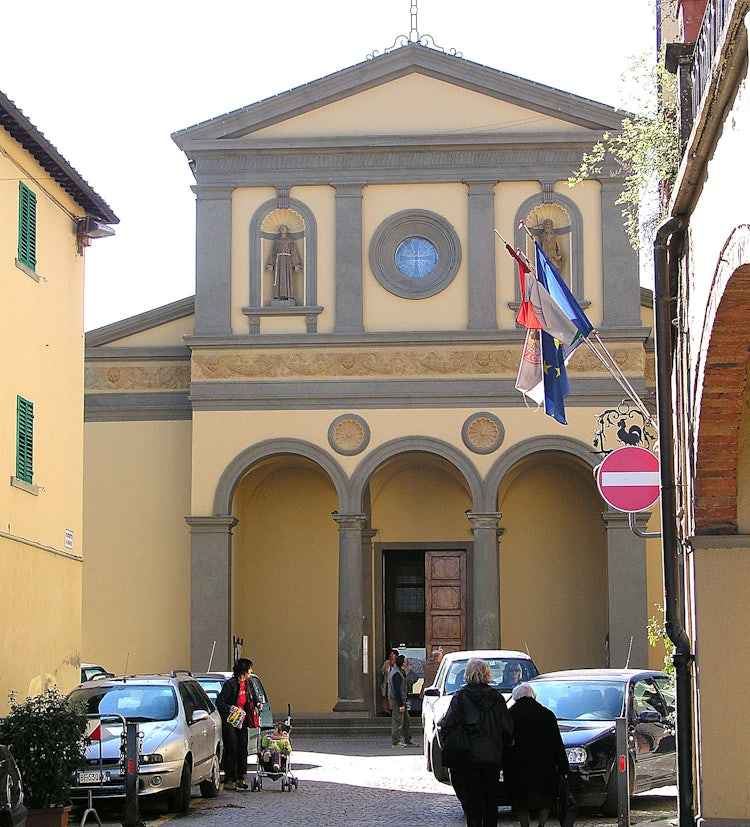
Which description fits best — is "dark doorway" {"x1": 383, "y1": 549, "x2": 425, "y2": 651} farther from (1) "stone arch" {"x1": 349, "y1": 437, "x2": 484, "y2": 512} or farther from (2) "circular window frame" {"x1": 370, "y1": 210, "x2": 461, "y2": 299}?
(2) "circular window frame" {"x1": 370, "y1": 210, "x2": 461, "y2": 299}

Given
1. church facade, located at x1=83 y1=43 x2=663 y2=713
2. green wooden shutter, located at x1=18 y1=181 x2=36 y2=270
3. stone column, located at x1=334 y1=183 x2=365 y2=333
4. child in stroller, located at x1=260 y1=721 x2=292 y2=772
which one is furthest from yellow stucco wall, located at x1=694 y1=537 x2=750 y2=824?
stone column, located at x1=334 y1=183 x2=365 y2=333

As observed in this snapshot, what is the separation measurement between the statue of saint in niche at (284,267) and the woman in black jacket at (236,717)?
13.0 meters

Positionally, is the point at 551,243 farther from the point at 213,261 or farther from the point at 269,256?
the point at 213,261

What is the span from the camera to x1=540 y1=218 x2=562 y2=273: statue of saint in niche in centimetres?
3016

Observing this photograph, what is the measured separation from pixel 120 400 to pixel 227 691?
14.1 meters

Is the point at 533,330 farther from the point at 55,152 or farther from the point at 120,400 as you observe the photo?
the point at 120,400

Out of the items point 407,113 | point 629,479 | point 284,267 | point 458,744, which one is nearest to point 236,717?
point 629,479

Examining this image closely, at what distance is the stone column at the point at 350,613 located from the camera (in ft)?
96.1

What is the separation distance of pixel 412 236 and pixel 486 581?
22.9 ft

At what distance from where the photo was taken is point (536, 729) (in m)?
11.6

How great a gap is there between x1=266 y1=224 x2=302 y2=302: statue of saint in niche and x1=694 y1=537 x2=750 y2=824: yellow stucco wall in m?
19.4

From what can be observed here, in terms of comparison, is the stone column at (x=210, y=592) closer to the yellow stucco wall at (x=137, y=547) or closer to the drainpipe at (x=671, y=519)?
the yellow stucco wall at (x=137, y=547)

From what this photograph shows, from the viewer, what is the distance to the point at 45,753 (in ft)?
43.2

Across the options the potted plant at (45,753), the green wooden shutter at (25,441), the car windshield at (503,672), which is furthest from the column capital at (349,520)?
the potted plant at (45,753)
